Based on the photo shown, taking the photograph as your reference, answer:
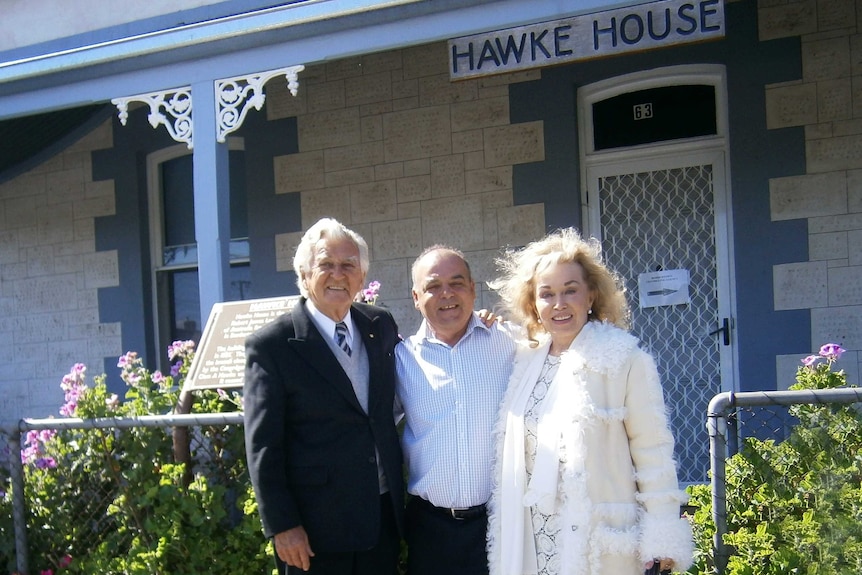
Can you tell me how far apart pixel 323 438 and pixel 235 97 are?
3428mm

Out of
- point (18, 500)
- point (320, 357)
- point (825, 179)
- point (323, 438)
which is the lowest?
point (18, 500)

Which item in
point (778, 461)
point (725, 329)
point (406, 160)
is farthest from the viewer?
point (406, 160)

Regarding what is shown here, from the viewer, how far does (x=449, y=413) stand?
3.27m

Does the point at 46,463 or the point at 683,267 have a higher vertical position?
the point at 683,267

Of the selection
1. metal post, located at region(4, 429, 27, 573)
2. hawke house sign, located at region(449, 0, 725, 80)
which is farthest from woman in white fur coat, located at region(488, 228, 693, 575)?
metal post, located at region(4, 429, 27, 573)

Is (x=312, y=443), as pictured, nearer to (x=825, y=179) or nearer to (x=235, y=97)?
(x=235, y=97)

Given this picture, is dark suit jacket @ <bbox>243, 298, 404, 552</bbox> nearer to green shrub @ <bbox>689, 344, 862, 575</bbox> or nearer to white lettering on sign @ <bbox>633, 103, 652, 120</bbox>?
green shrub @ <bbox>689, 344, 862, 575</bbox>

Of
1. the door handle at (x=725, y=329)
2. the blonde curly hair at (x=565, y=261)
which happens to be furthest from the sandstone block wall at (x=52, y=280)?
the blonde curly hair at (x=565, y=261)

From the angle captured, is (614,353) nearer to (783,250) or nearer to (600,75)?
(783,250)

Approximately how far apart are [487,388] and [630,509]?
626 millimetres

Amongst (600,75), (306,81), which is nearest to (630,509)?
(600,75)

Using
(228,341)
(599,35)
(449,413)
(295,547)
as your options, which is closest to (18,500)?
(228,341)

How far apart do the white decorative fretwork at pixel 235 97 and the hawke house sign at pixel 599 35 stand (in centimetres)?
124

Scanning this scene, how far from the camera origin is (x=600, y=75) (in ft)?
21.6
